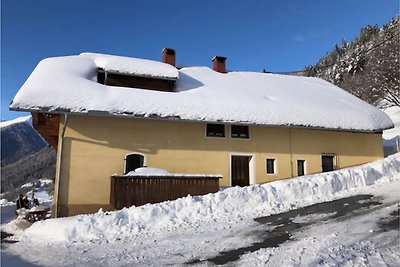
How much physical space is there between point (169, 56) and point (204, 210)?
1313cm

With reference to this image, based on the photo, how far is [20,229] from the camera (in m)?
13.3

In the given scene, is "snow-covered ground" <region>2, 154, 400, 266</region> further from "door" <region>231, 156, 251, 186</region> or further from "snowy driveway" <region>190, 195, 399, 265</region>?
"door" <region>231, 156, 251, 186</region>

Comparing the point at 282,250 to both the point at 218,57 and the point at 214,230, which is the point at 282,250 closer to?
the point at 214,230

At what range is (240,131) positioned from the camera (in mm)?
17203

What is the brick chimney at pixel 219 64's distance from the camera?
2317 centimetres

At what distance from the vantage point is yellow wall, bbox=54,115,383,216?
46.3ft

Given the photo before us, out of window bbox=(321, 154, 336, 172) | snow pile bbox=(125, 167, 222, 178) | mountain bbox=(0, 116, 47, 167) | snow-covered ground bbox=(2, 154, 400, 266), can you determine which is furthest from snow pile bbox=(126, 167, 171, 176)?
mountain bbox=(0, 116, 47, 167)

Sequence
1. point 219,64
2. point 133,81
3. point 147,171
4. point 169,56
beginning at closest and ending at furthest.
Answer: point 147,171 → point 133,81 → point 169,56 → point 219,64

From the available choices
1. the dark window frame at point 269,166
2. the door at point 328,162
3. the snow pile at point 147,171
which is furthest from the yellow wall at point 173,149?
the snow pile at point 147,171

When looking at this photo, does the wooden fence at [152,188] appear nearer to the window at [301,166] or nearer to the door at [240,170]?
the door at [240,170]

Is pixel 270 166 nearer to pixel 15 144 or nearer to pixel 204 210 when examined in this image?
pixel 204 210

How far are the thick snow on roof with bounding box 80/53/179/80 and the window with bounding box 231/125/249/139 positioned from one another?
385 cm

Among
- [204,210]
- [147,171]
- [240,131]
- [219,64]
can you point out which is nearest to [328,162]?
[240,131]

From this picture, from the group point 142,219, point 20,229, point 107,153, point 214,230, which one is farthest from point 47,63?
point 214,230
